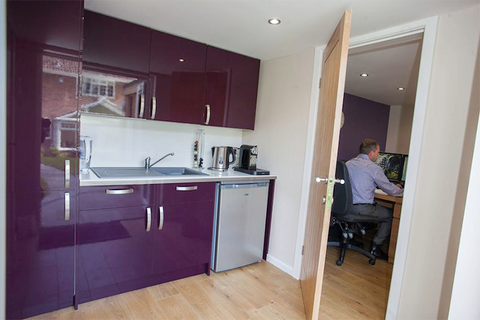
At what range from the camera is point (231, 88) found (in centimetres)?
272

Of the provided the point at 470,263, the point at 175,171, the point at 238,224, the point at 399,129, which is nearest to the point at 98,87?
the point at 175,171

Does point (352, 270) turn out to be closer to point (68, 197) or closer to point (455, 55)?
point (455, 55)

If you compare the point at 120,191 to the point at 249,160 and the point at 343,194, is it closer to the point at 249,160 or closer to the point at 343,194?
the point at 249,160

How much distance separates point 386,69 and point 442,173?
1.55m

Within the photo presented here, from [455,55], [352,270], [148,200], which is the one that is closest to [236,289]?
[148,200]

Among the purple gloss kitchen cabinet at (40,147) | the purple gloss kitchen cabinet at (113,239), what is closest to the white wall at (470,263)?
the purple gloss kitchen cabinet at (113,239)

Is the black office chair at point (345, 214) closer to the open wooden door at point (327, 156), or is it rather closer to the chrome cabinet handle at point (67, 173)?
the open wooden door at point (327, 156)

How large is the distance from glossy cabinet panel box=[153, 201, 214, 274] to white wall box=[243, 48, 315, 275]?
0.73 meters

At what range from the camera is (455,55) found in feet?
5.24

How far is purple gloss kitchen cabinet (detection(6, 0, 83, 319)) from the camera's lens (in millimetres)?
1514

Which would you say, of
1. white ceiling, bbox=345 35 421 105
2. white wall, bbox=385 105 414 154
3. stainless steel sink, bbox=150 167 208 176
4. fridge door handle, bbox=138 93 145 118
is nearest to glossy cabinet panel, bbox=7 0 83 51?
fridge door handle, bbox=138 93 145 118

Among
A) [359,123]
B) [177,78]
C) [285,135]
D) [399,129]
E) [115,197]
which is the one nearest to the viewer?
[115,197]

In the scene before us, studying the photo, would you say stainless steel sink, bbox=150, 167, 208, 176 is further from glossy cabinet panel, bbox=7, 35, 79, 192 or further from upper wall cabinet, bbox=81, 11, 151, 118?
glossy cabinet panel, bbox=7, 35, 79, 192

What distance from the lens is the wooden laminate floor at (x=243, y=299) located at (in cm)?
187
